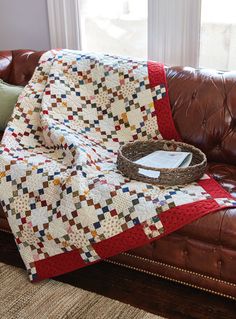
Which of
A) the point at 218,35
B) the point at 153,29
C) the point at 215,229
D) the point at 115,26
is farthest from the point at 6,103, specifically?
the point at 215,229

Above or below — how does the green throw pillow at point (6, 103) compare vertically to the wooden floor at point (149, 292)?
above

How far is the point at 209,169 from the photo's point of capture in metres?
2.29

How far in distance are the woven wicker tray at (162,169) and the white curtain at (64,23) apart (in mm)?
1189

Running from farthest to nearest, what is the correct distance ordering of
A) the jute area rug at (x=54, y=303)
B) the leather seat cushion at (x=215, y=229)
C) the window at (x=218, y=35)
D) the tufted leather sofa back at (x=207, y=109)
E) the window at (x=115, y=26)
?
the window at (x=115, y=26)
the window at (x=218, y=35)
the tufted leather sofa back at (x=207, y=109)
the jute area rug at (x=54, y=303)
the leather seat cushion at (x=215, y=229)

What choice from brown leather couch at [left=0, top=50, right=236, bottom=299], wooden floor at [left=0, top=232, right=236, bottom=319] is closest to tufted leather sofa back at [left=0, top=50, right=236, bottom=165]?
brown leather couch at [left=0, top=50, right=236, bottom=299]

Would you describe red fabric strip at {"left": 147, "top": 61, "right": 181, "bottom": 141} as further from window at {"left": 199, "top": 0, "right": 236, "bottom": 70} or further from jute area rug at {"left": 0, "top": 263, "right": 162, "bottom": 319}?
jute area rug at {"left": 0, "top": 263, "right": 162, "bottom": 319}

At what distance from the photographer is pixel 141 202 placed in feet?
6.39

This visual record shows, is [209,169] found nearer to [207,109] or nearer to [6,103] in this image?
[207,109]

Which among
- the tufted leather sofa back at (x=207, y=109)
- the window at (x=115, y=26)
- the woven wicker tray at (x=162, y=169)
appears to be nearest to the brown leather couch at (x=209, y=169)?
the tufted leather sofa back at (x=207, y=109)

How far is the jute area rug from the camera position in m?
1.94

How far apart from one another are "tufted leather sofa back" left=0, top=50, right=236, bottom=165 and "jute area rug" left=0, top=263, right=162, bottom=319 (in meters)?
0.94

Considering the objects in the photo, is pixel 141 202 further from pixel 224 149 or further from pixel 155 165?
pixel 224 149

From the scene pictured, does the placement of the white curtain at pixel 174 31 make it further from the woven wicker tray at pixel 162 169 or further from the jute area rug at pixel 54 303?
the jute area rug at pixel 54 303

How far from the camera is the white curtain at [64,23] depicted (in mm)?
3125
